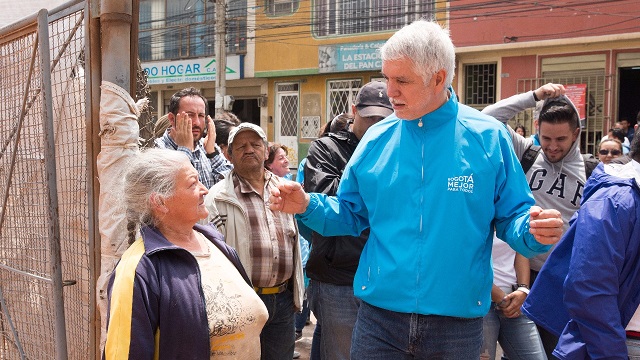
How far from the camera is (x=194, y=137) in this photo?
515 centimetres

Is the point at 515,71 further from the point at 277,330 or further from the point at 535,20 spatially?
the point at 277,330

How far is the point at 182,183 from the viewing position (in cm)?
279

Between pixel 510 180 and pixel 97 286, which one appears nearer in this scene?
pixel 510 180

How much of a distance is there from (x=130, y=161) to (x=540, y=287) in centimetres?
190

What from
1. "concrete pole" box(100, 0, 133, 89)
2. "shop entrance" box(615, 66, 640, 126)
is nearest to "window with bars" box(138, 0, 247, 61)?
"shop entrance" box(615, 66, 640, 126)

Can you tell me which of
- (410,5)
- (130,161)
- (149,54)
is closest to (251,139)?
(130,161)

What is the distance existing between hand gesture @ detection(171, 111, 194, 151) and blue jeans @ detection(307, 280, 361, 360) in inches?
53.5

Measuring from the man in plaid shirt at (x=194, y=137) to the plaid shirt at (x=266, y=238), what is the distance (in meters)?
0.71

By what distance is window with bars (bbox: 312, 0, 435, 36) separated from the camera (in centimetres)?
2108

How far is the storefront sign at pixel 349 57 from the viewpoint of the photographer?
2108 centimetres

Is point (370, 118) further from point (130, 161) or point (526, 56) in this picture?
point (526, 56)

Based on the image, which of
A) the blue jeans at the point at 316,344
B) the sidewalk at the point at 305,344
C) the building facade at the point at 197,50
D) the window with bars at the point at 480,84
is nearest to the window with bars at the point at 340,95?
the building facade at the point at 197,50

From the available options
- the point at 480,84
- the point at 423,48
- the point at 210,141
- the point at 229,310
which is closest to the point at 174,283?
the point at 229,310

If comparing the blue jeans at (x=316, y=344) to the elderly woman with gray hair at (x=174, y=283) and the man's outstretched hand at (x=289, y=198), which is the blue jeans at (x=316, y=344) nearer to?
the elderly woman with gray hair at (x=174, y=283)
